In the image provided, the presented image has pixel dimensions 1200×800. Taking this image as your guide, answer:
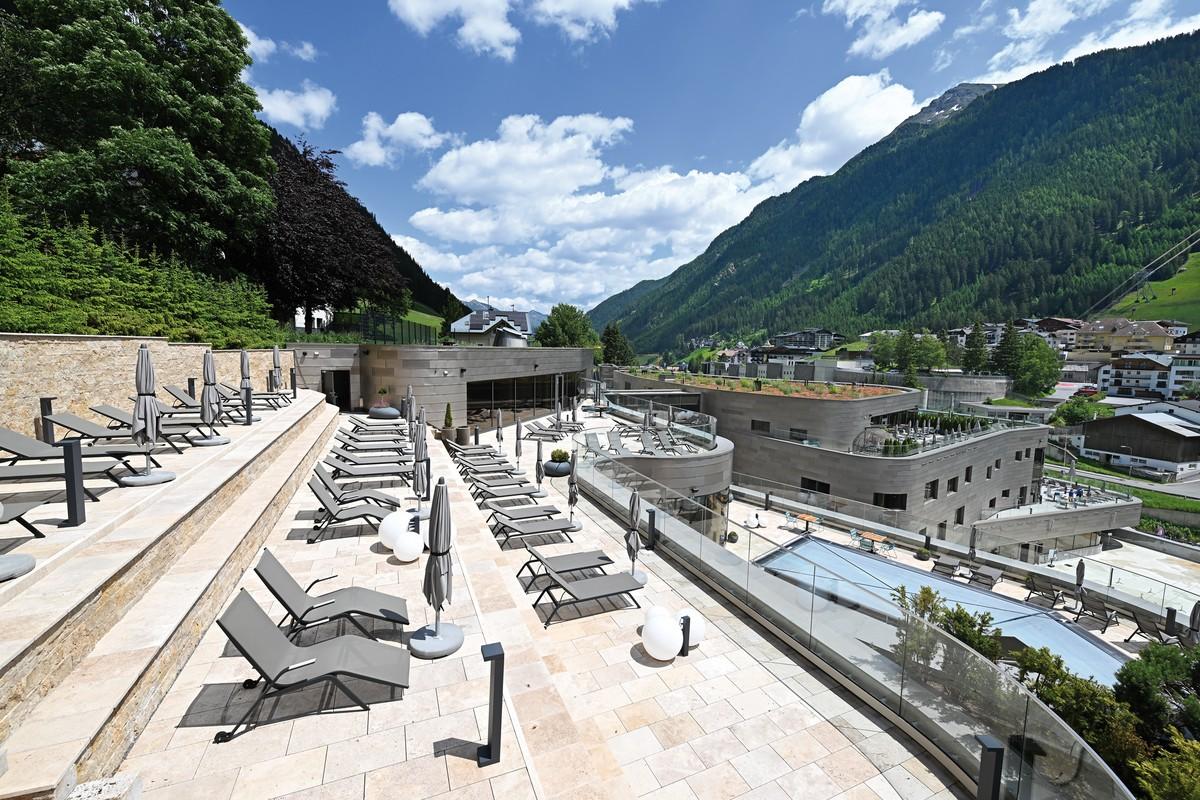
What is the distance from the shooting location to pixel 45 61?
16578 millimetres

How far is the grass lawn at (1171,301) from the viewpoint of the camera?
11406cm

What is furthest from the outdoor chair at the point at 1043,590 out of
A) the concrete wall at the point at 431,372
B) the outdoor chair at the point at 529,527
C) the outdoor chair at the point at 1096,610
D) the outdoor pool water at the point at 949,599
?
the concrete wall at the point at 431,372

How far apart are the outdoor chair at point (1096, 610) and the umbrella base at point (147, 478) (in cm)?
2150

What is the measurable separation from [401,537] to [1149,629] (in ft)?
64.9

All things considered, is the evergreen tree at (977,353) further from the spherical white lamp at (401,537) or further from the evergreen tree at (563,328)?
the spherical white lamp at (401,537)

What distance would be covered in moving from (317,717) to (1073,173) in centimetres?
25774

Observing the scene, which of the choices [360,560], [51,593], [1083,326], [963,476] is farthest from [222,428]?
[1083,326]

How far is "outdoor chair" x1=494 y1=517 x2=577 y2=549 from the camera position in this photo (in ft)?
29.0

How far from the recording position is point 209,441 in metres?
9.35

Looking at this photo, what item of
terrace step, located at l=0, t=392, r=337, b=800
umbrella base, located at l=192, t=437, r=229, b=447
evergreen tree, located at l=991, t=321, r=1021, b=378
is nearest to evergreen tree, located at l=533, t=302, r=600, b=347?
umbrella base, located at l=192, t=437, r=229, b=447

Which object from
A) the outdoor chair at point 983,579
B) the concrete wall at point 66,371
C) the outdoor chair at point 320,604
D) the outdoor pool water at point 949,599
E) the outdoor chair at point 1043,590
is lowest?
the outdoor chair at point 1043,590

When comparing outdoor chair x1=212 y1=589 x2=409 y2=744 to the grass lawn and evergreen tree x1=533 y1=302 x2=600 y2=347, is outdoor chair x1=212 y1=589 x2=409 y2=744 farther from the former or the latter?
the grass lawn

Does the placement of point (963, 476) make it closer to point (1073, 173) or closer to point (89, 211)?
point (89, 211)

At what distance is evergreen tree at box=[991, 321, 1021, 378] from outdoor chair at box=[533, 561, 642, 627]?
99293 millimetres
